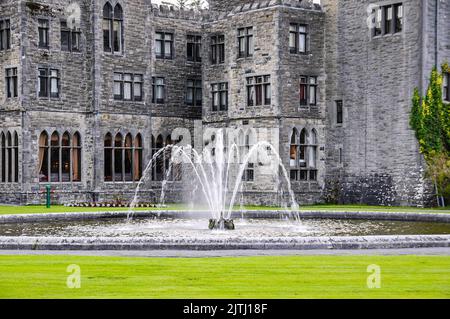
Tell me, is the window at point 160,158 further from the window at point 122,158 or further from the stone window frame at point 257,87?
the stone window frame at point 257,87

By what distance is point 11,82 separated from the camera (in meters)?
44.0

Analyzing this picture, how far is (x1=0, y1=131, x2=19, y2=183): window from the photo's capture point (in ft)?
143

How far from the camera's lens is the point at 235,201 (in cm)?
4509

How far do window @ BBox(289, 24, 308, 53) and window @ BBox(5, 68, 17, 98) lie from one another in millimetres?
13353

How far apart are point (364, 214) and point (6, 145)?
19500 mm

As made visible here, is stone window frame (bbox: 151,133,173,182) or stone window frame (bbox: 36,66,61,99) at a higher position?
stone window frame (bbox: 36,66,61,99)

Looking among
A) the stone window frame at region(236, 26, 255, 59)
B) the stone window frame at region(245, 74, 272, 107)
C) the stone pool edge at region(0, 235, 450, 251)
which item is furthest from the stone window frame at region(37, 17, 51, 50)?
the stone pool edge at region(0, 235, 450, 251)

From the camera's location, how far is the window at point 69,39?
44.9 metres

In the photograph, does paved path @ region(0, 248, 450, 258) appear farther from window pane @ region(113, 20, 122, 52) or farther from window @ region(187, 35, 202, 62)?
window @ region(187, 35, 202, 62)

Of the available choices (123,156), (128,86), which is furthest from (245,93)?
(123,156)

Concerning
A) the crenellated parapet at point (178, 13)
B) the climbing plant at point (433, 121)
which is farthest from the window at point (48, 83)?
the climbing plant at point (433, 121)

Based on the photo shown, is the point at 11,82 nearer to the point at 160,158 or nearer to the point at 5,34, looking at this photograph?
the point at 5,34

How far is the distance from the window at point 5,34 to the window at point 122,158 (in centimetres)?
657

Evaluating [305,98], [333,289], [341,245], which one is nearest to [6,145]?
[305,98]
